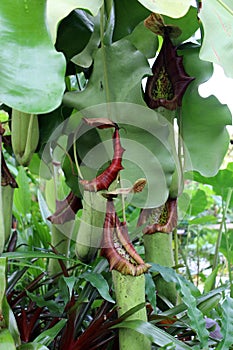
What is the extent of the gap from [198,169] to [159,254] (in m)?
0.17

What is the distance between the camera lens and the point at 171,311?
2.03 feet

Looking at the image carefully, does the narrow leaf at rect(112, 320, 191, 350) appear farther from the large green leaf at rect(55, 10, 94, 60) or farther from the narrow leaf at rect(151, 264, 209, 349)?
the large green leaf at rect(55, 10, 94, 60)

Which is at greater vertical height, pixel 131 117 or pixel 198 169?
pixel 131 117

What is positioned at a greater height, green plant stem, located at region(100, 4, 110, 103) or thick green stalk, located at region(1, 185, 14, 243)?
green plant stem, located at region(100, 4, 110, 103)

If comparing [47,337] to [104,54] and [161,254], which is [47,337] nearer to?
[161,254]

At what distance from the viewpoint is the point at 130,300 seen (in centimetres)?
54

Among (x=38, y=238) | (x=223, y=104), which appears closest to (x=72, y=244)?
(x=38, y=238)

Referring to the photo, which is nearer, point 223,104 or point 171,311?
point 171,311

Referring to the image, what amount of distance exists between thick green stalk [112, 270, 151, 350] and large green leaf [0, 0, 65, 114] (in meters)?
0.27

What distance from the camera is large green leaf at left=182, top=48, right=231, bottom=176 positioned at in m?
0.72

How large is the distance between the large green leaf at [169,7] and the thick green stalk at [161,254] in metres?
0.36

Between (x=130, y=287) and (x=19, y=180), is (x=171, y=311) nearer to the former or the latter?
(x=130, y=287)

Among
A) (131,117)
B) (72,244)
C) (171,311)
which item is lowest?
(72,244)

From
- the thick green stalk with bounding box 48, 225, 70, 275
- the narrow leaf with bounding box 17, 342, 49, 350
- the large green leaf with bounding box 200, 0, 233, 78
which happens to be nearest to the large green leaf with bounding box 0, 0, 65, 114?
the large green leaf with bounding box 200, 0, 233, 78
